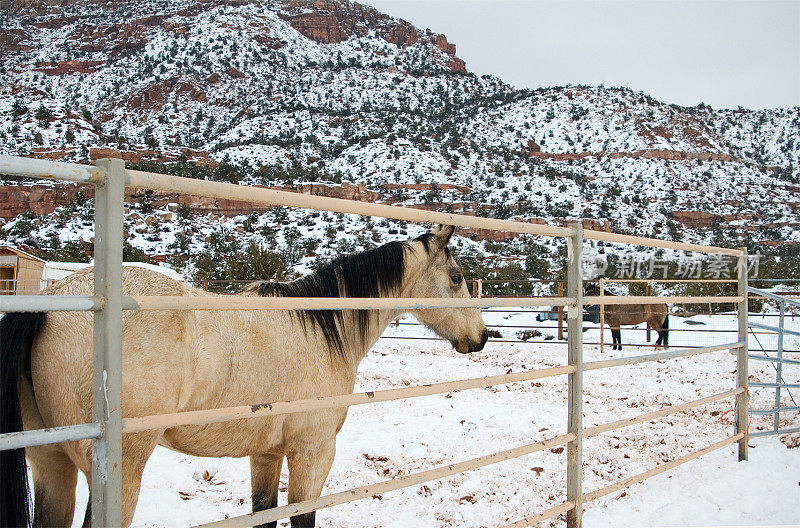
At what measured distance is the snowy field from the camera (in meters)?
3.20

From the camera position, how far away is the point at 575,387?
2.60m

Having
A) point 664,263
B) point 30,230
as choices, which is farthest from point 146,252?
point 664,263

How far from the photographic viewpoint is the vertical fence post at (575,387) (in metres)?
2.58

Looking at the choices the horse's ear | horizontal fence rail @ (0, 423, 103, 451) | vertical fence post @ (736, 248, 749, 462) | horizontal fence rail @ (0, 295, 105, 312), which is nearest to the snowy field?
vertical fence post @ (736, 248, 749, 462)

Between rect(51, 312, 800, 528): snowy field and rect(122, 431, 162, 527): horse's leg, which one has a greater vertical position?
rect(122, 431, 162, 527): horse's leg

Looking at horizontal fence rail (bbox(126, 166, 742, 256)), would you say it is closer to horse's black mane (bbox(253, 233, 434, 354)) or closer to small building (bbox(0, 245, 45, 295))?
horse's black mane (bbox(253, 233, 434, 354))

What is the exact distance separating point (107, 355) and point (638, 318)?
13191mm

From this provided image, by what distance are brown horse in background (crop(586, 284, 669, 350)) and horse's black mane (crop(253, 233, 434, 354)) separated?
9.40 m

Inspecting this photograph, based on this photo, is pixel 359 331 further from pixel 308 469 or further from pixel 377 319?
pixel 308 469

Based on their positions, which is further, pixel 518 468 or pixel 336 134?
pixel 336 134

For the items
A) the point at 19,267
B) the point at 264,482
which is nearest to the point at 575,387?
the point at 264,482

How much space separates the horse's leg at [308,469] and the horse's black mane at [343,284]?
49cm

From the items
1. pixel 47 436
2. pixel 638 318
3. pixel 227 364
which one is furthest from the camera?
pixel 638 318

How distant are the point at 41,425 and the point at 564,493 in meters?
3.16
